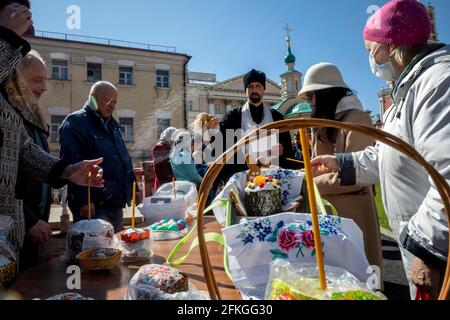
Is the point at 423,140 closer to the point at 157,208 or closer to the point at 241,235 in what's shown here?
→ the point at 241,235

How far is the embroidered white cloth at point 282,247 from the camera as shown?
68 centimetres

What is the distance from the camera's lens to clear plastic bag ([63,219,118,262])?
37.5 inches

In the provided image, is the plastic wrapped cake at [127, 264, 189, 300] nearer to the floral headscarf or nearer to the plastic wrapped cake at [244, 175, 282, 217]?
the plastic wrapped cake at [244, 175, 282, 217]

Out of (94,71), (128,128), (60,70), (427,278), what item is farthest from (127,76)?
(427,278)

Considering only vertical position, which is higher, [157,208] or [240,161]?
[240,161]

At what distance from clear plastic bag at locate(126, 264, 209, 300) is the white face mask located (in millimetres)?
1062

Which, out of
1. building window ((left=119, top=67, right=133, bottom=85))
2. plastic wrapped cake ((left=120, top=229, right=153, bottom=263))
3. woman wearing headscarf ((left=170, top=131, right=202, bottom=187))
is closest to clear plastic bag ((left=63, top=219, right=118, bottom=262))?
plastic wrapped cake ((left=120, top=229, right=153, bottom=263))

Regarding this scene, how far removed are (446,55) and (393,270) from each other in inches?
101

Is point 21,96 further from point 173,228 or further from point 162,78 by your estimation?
point 162,78

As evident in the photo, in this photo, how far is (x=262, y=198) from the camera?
4.05 feet

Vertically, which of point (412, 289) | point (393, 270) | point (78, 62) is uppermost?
point (78, 62)

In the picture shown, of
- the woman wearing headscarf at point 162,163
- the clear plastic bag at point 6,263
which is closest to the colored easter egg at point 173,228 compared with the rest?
the clear plastic bag at point 6,263
